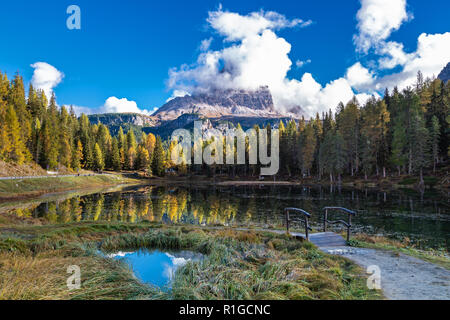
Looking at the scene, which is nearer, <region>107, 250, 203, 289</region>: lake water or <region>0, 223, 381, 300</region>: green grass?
<region>0, 223, 381, 300</region>: green grass

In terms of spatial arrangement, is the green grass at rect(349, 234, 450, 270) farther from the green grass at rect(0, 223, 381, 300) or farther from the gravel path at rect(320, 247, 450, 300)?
the green grass at rect(0, 223, 381, 300)

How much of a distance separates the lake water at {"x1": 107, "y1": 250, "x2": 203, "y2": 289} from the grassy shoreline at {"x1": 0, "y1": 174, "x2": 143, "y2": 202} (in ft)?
125

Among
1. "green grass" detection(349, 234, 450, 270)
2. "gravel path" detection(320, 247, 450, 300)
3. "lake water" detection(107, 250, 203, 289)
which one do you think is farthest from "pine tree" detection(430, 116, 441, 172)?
"lake water" detection(107, 250, 203, 289)

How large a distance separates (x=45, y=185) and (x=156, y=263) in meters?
52.2

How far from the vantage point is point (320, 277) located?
6914 mm

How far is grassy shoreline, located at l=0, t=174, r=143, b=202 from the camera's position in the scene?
3995 centimetres

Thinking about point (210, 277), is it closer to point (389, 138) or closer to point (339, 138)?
point (339, 138)

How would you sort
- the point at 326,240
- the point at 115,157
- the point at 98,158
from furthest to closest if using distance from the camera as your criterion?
the point at 115,157, the point at 98,158, the point at 326,240

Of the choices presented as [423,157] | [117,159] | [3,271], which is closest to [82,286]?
[3,271]

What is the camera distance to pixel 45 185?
1976 inches

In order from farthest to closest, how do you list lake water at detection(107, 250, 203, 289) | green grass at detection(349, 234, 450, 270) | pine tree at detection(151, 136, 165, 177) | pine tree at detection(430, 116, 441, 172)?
pine tree at detection(151, 136, 165, 177)
pine tree at detection(430, 116, 441, 172)
green grass at detection(349, 234, 450, 270)
lake water at detection(107, 250, 203, 289)

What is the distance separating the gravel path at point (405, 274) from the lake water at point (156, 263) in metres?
6.29

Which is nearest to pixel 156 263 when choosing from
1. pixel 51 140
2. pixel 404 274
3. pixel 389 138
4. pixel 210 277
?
pixel 210 277

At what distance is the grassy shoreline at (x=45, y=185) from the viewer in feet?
131
